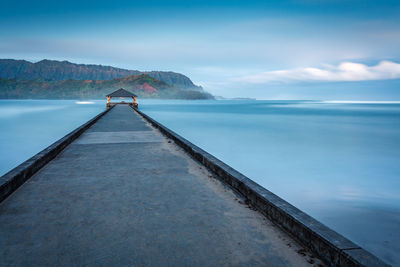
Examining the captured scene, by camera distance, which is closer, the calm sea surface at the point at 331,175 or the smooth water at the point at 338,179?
the smooth water at the point at 338,179

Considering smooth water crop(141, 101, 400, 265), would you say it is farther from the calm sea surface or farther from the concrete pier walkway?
the concrete pier walkway

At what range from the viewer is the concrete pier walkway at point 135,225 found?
7.84 feet

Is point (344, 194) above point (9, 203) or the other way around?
the other way around

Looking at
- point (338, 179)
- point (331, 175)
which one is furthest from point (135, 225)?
point (331, 175)

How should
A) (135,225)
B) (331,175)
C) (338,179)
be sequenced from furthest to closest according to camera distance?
(331,175) < (338,179) < (135,225)

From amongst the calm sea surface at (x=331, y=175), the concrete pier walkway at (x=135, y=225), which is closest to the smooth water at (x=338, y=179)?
the calm sea surface at (x=331, y=175)

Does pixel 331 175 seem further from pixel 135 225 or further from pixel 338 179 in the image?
pixel 135 225

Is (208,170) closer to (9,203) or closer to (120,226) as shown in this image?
(120,226)

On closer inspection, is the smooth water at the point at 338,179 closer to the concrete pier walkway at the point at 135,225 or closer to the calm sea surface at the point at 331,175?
the calm sea surface at the point at 331,175

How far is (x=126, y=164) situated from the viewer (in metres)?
5.91

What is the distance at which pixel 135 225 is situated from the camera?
2.99 metres

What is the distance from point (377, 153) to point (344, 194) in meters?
8.62

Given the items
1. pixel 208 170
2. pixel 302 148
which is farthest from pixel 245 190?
pixel 302 148

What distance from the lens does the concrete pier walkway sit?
239 centimetres
